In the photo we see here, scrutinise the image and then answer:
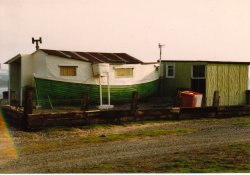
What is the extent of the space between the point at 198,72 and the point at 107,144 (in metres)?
15.4

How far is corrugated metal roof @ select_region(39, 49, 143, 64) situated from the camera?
24.7 meters

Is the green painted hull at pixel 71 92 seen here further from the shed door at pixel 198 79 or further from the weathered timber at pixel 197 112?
the weathered timber at pixel 197 112

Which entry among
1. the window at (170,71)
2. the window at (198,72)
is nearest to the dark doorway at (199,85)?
the window at (198,72)

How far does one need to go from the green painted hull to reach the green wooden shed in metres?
3.45

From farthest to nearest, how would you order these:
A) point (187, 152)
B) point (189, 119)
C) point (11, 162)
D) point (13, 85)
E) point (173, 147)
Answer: point (13, 85) → point (189, 119) → point (173, 147) → point (187, 152) → point (11, 162)

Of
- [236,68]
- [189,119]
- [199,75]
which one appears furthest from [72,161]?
[236,68]

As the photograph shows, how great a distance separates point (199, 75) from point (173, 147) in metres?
15.0

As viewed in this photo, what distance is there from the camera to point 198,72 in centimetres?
2759

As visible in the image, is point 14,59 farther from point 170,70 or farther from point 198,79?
point 198,79

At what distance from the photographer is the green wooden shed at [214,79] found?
87.7 ft

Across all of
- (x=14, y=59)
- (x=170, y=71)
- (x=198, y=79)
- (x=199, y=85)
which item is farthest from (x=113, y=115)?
(x=170, y=71)

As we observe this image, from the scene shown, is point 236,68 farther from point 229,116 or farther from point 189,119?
point 189,119

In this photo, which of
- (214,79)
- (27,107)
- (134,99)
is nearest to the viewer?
(27,107)

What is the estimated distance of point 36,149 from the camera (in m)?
12.9
